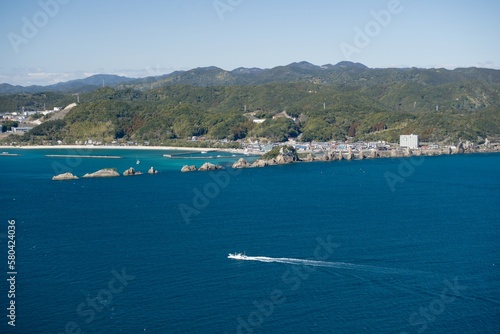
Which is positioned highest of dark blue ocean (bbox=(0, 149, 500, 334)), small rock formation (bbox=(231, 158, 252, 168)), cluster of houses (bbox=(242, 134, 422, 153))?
dark blue ocean (bbox=(0, 149, 500, 334))

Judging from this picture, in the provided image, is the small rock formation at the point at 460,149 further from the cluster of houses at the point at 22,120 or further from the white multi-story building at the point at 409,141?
the cluster of houses at the point at 22,120

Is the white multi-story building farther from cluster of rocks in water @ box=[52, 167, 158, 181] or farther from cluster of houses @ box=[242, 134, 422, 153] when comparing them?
cluster of rocks in water @ box=[52, 167, 158, 181]

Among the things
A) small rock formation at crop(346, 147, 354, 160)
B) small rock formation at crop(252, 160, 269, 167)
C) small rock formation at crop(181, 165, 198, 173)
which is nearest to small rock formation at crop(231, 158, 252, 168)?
small rock formation at crop(252, 160, 269, 167)

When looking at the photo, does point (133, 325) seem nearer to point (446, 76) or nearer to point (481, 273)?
point (481, 273)

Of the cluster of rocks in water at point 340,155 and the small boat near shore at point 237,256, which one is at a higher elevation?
the small boat near shore at point 237,256

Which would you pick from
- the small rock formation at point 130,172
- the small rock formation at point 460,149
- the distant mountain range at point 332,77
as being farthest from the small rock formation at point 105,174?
the distant mountain range at point 332,77

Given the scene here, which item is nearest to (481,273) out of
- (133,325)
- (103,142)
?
(133,325)
